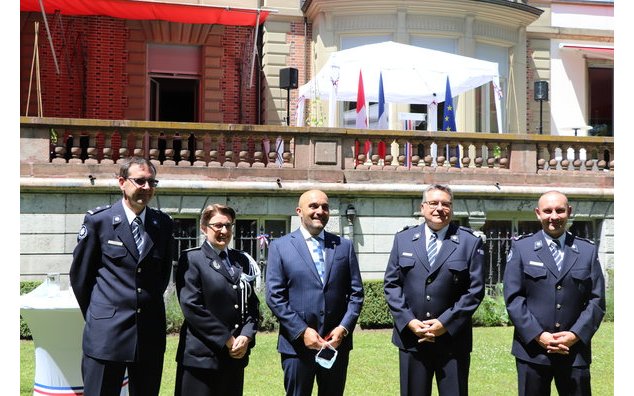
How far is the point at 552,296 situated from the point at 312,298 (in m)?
1.97

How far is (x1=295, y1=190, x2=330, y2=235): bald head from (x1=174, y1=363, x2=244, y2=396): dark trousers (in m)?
1.31

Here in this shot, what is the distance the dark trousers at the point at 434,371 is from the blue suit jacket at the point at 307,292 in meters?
0.54

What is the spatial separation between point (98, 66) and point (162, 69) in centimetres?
166

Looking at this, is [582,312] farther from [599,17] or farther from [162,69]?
[599,17]

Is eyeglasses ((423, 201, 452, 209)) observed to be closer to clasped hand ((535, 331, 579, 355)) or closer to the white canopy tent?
clasped hand ((535, 331, 579, 355))

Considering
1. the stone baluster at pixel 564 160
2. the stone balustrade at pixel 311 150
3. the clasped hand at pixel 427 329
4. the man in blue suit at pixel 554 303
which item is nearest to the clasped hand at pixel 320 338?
the clasped hand at pixel 427 329

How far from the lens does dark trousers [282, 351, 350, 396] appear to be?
22.8 feet

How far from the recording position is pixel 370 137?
16.4 meters

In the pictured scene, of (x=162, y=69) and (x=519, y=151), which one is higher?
(x=162, y=69)

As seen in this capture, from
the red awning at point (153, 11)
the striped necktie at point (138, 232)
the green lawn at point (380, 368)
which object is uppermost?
the red awning at point (153, 11)

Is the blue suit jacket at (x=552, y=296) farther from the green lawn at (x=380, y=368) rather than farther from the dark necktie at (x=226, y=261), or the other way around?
the green lawn at (x=380, y=368)

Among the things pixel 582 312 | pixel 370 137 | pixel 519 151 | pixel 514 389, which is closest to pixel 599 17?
pixel 519 151

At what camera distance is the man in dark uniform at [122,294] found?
21.4ft
